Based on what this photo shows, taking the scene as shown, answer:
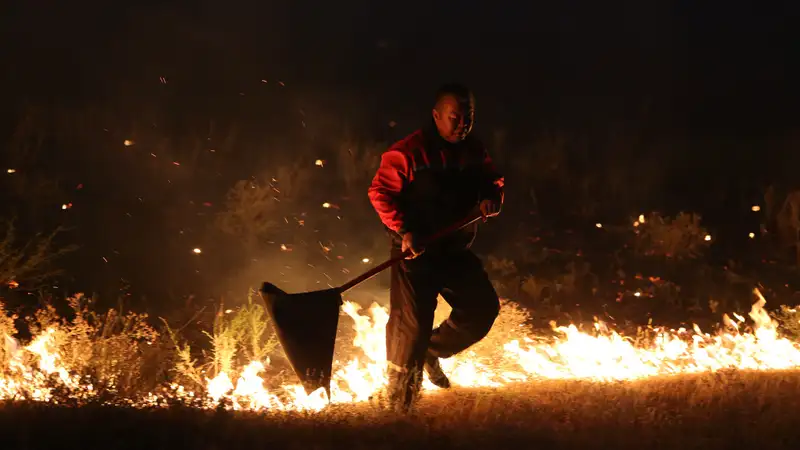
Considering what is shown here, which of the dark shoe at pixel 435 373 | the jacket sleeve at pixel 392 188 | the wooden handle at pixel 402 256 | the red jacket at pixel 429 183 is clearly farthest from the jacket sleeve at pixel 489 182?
the dark shoe at pixel 435 373

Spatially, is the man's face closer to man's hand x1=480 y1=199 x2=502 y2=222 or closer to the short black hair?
the short black hair

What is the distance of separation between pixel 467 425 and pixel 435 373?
1.13 m

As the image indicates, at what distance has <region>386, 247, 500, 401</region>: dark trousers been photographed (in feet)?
17.4

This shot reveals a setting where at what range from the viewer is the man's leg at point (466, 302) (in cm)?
544

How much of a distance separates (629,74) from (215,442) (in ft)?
38.4

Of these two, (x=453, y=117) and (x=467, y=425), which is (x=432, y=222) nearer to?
(x=453, y=117)

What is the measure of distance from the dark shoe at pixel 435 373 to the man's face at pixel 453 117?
4.68 feet

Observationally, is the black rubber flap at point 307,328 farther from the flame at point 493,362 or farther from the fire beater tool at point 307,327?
the flame at point 493,362

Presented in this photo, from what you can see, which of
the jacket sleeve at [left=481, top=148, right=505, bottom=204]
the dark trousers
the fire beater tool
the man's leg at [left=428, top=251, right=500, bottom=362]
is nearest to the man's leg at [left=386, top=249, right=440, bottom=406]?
the dark trousers

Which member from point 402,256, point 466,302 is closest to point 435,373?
point 466,302

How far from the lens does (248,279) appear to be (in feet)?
27.8

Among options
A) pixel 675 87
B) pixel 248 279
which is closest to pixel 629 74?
pixel 675 87

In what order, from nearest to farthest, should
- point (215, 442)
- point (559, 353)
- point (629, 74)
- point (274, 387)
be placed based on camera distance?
1. point (215, 442)
2. point (274, 387)
3. point (559, 353)
4. point (629, 74)

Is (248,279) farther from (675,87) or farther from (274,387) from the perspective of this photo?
(675,87)
